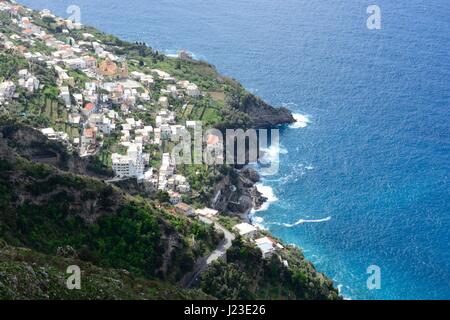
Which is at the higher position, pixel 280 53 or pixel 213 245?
pixel 280 53

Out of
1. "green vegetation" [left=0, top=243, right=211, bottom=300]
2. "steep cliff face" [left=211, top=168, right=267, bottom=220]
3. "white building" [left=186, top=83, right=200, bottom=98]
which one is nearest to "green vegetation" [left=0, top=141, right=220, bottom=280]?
"green vegetation" [left=0, top=243, right=211, bottom=300]

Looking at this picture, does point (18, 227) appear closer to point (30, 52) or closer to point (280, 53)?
point (30, 52)

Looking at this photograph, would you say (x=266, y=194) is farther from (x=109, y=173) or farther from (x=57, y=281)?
(x=57, y=281)

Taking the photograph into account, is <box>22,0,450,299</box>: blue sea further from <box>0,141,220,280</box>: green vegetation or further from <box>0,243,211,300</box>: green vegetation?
<box>0,243,211,300</box>: green vegetation

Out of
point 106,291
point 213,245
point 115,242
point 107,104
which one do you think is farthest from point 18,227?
point 107,104

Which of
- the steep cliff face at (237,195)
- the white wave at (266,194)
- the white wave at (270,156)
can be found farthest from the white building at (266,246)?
the white wave at (270,156)

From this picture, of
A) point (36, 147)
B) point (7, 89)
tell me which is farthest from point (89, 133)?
point (7, 89)

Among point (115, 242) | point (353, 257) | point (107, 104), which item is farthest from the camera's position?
point (107, 104)
